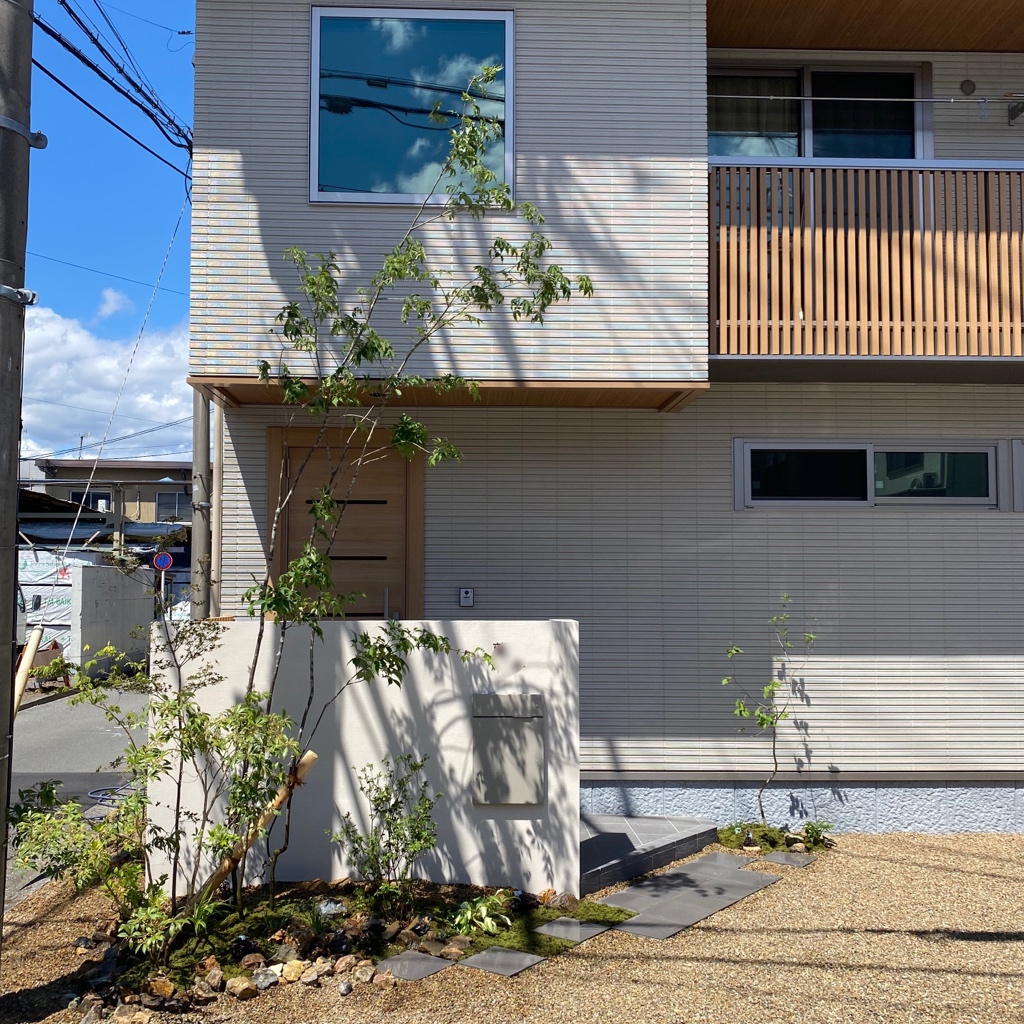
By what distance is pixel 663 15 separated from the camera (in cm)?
779

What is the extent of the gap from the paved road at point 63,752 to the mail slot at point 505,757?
2902mm

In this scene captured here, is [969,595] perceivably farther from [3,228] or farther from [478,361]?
[3,228]

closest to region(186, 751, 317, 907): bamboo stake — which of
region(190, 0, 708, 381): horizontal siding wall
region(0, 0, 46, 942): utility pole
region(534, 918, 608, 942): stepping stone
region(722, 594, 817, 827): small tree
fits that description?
region(0, 0, 46, 942): utility pole

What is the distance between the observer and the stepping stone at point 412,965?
5172 millimetres

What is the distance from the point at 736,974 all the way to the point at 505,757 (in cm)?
177

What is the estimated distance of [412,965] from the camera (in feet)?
17.3

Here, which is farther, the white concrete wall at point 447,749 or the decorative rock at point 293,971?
the white concrete wall at point 447,749

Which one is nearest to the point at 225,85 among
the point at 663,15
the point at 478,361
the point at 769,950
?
the point at 478,361

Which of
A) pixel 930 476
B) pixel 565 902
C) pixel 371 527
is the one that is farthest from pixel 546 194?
pixel 565 902

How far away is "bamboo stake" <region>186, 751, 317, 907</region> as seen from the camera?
17.9 ft

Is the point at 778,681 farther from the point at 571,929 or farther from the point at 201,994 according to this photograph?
the point at 201,994

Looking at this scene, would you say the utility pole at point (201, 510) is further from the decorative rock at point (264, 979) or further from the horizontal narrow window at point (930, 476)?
the horizontal narrow window at point (930, 476)

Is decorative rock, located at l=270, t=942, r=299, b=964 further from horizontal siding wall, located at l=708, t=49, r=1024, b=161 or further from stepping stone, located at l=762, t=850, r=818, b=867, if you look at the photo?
horizontal siding wall, located at l=708, t=49, r=1024, b=161

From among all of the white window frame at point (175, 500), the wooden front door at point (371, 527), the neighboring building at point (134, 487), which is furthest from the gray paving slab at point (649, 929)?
the white window frame at point (175, 500)
